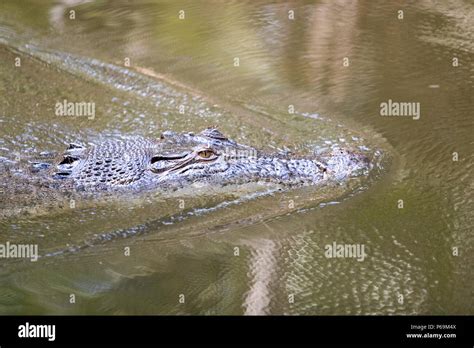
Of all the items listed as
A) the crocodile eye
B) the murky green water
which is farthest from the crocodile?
the murky green water

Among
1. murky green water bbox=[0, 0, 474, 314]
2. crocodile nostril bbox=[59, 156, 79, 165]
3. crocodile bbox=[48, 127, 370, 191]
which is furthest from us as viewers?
crocodile nostril bbox=[59, 156, 79, 165]

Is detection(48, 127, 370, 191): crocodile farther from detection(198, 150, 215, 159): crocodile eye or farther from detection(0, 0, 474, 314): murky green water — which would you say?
detection(0, 0, 474, 314): murky green water

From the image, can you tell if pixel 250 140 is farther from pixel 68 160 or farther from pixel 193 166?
pixel 68 160

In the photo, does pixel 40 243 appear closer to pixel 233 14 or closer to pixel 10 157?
pixel 10 157

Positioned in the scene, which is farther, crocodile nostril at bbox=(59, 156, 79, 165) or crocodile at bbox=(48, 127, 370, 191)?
crocodile nostril at bbox=(59, 156, 79, 165)

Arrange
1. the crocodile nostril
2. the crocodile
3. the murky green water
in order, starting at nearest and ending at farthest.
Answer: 1. the murky green water
2. the crocodile
3. the crocodile nostril

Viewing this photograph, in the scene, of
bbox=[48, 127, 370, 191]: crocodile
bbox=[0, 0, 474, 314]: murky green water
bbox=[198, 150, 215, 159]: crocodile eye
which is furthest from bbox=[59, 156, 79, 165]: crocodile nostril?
bbox=[198, 150, 215, 159]: crocodile eye
